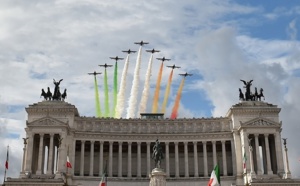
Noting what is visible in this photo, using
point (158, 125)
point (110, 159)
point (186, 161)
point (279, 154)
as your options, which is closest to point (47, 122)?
point (110, 159)

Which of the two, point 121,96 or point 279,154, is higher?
point 121,96

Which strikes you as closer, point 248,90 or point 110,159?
point 110,159

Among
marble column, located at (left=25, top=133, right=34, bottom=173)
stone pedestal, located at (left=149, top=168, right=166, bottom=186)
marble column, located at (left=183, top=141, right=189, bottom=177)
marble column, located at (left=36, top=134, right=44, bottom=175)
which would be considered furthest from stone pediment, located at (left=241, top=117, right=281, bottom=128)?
marble column, located at (left=25, top=133, right=34, bottom=173)

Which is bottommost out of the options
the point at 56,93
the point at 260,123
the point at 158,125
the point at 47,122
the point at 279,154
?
the point at 279,154

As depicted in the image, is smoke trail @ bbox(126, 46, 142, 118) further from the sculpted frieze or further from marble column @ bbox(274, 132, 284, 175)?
marble column @ bbox(274, 132, 284, 175)

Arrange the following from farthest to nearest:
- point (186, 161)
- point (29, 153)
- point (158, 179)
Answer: point (186, 161)
point (29, 153)
point (158, 179)

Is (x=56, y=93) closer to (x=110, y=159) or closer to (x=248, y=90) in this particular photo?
(x=110, y=159)

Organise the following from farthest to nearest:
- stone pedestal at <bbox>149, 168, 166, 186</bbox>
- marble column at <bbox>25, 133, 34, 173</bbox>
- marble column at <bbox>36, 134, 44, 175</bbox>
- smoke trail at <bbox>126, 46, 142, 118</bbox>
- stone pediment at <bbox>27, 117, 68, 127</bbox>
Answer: smoke trail at <bbox>126, 46, 142, 118</bbox>, stone pediment at <bbox>27, 117, 68, 127</bbox>, marble column at <bbox>25, 133, 34, 173</bbox>, marble column at <bbox>36, 134, 44, 175</bbox>, stone pedestal at <bbox>149, 168, 166, 186</bbox>

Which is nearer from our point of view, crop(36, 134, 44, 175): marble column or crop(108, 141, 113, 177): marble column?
crop(36, 134, 44, 175): marble column

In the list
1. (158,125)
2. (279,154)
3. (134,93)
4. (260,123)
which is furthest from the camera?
(134,93)

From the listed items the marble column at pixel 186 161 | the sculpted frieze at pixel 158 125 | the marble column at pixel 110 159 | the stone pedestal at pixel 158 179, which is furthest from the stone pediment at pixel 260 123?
the stone pedestal at pixel 158 179

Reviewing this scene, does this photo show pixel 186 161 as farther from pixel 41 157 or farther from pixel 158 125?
pixel 41 157

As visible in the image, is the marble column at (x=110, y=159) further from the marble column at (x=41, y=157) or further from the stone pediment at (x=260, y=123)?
the stone pediment at (x=260, y=123)

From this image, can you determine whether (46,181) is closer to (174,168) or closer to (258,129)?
(174,168)
